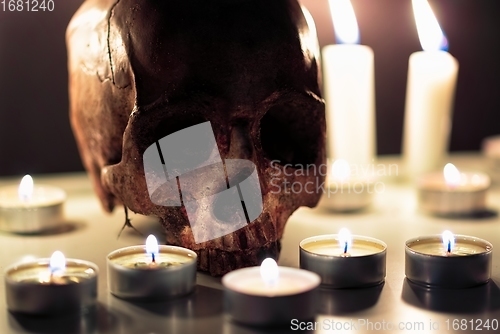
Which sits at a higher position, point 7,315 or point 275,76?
point 275,76

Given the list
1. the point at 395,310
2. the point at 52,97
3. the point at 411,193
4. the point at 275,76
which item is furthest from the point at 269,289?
the point at 52,97

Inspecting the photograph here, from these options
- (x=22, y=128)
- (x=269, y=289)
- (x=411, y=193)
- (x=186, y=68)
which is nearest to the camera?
(x=269, y=289)

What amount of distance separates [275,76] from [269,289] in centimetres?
37

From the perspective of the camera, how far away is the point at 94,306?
4.10 ft

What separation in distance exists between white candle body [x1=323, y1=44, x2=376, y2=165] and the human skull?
0.55m

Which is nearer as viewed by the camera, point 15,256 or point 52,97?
point 15,256

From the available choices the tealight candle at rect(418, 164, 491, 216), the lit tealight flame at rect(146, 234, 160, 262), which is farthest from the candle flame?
the tealight candle at rect(418, 164, 491, 216)

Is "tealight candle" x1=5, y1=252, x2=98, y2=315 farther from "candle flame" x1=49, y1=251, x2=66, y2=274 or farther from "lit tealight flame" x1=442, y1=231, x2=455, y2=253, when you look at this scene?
"lit tealight flame" x1=442, y1=231, x2=455, y2=253

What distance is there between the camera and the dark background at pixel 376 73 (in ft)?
7.29

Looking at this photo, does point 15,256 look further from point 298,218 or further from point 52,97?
point 52,97

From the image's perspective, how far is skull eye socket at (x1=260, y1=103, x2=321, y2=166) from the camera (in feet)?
4.92

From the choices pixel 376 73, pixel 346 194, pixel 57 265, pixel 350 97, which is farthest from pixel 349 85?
pixel 57 265

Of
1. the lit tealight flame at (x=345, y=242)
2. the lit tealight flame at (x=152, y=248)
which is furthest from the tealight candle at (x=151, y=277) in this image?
the lit tealight flame at (x=345, y=242)

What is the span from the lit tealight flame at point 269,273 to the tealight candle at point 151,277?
13 cm
